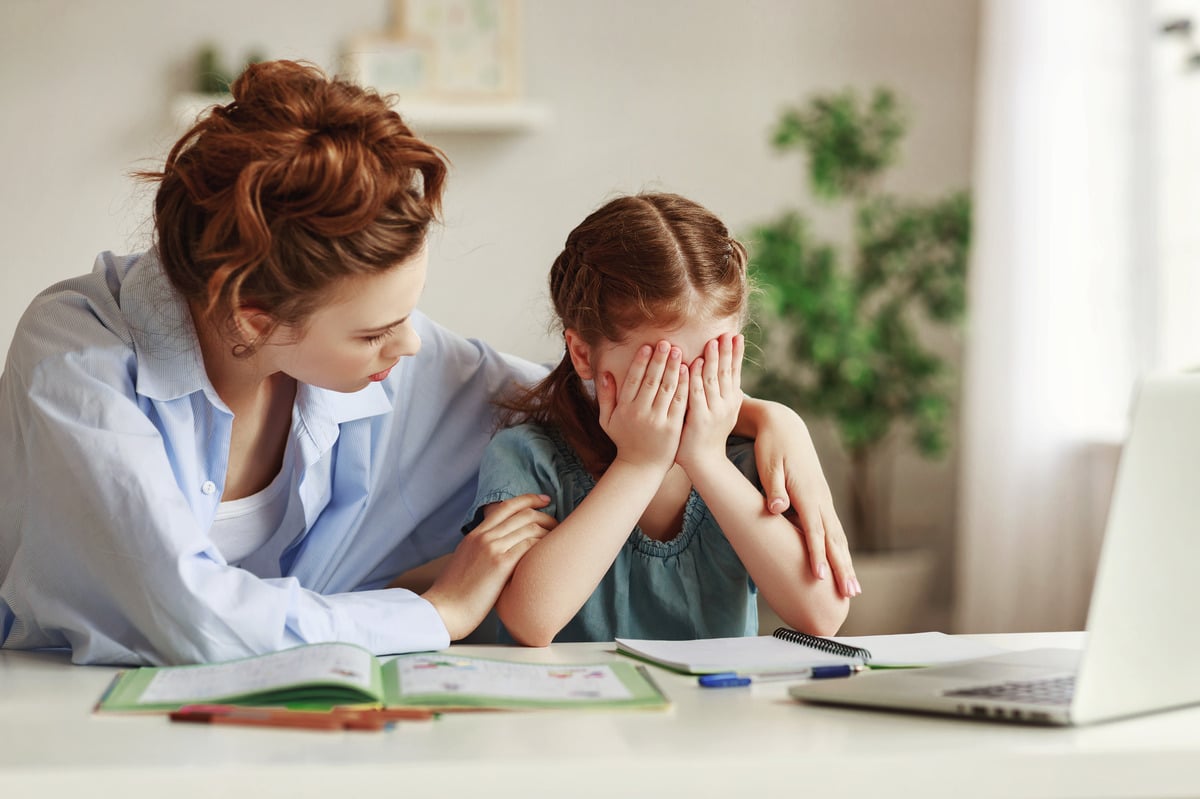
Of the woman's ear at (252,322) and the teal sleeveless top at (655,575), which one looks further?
the teal sleeveless top at (655,575)

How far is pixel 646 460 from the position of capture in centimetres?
117

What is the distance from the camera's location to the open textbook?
778mm

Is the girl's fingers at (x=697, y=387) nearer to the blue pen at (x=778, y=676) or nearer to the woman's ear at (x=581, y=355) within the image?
the woman's ear at (x=581, y=355)

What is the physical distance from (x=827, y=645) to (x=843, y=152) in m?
2.30

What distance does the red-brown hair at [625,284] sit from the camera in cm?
121

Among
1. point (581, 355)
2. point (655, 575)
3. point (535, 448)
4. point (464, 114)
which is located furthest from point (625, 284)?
point (464, 114)

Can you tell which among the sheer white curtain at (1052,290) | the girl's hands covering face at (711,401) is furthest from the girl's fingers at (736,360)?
the sheer white curtain at (1052,290)

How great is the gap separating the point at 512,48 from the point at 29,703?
2832mm

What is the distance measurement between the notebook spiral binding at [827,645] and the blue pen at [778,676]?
42 mm

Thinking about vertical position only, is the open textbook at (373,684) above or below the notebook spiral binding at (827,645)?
above

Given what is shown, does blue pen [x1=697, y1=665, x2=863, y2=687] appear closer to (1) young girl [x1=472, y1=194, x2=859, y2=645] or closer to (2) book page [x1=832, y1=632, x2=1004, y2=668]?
(2) book page [x1=832, y1=632, x2=1004, y2=668]

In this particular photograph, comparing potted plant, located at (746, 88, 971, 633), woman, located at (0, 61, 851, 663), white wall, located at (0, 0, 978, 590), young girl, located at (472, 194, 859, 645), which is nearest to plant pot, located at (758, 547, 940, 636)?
potted plant, located at (746, 88, 971, 633)

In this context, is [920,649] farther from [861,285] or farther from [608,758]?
[861,285]

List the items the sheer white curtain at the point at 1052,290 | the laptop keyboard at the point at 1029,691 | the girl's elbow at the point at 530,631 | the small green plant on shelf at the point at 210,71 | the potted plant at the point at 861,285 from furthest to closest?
the small green plant on shelf at the point at 210,71 → the potted plant at the point at 861,285 → the sheer white curtain at the point at 1052,290 → the girl's elbow at the point at 530,631 → the laptop keyboard at the point at 1029,691
